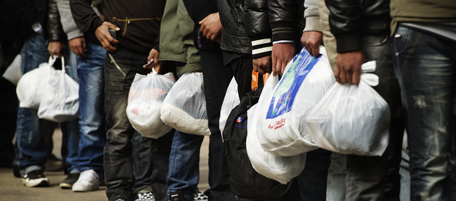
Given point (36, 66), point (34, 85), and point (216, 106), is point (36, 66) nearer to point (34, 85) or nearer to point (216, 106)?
point (34, 85)

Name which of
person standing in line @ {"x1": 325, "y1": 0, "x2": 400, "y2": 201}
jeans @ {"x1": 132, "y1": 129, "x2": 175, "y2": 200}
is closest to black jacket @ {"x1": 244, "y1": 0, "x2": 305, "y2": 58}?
person standing in line @ {"x1": 325, "y1": 0, "x2": 400, "y2": 201}

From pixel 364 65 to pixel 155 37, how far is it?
2.29 metres

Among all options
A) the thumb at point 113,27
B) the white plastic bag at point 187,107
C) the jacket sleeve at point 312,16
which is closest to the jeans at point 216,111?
the white plastic bag at point 187,107

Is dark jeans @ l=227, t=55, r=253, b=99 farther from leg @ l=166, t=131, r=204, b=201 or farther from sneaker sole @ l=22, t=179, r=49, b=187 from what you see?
sneaker sole @ l=22, t=179, r=49, b=187

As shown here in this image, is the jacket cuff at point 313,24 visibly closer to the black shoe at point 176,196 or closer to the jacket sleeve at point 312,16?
the jacket sleeve at point 312,16

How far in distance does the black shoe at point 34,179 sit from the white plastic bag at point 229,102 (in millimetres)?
2574

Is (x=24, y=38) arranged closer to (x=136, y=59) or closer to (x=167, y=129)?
(x=136, y=59)

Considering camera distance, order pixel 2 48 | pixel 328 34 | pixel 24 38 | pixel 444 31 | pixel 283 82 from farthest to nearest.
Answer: pixel 2 48 < pixel 24 38 < pixel 283 82 < pixel 328 34 < pixel 444 31

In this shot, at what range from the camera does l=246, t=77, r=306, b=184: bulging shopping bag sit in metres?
2.74

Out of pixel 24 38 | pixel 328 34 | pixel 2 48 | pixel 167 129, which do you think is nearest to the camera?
pixel 328 34

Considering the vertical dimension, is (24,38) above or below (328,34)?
below

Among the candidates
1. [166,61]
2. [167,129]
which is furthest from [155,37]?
[167,129]

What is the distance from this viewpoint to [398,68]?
7.38 feet

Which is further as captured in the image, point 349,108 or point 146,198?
point 146,198
